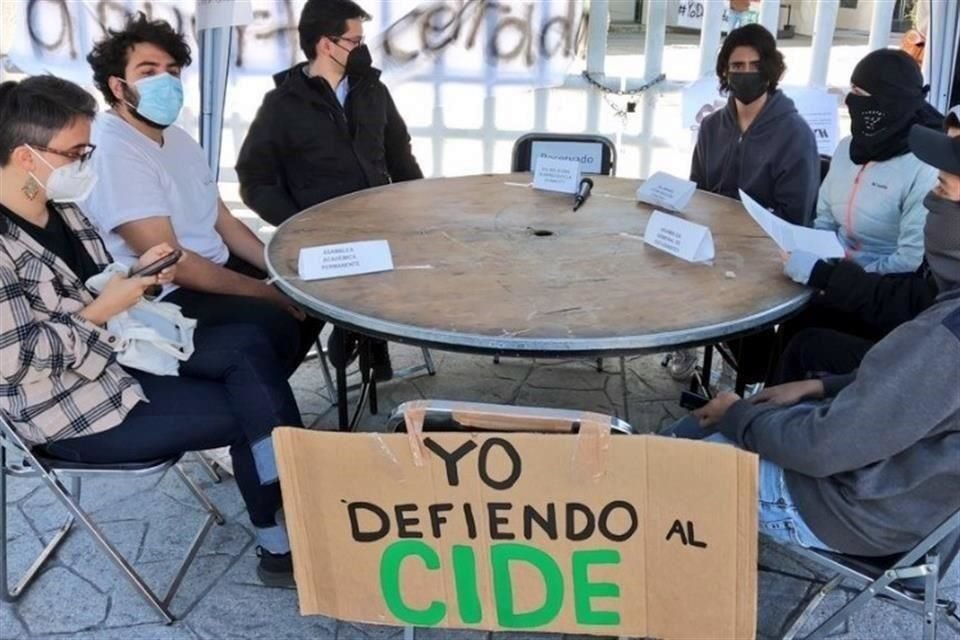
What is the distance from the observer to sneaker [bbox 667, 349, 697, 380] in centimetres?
359

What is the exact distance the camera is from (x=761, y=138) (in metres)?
3.26

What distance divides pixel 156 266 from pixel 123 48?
0.93 metres

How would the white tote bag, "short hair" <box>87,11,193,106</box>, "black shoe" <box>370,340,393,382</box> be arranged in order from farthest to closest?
"black shoe" <box>370,340,393,382</box> → "short hair" <box>87,11,193,106</box> → the white tote bag

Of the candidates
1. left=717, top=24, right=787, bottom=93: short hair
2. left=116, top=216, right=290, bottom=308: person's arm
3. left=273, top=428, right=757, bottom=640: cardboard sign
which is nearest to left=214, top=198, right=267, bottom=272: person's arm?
left=116, top=216, right=290, bottom=308: person's arm

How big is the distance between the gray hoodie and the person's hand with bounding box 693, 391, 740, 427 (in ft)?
Answer: 0.69

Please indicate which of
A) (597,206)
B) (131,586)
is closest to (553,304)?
(597,206)

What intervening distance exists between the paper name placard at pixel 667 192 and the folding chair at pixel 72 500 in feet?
5.86

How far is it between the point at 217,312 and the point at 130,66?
2.67 ft

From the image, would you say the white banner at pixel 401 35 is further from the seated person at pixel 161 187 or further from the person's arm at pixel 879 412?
the person's arm at pixel 879 412

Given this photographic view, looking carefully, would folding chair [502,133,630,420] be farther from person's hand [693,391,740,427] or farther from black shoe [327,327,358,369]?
person's hand [693,391,740,427]

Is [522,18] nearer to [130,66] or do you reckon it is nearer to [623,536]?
[130,66]

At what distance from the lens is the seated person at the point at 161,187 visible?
8.21 ft

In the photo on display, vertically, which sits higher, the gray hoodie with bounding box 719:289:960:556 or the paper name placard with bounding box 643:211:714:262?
the paper name placard with bounding box 643:211:714:262

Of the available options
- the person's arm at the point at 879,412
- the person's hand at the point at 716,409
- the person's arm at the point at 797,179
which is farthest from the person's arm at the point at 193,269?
the person's arm at the point at 797,179
